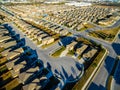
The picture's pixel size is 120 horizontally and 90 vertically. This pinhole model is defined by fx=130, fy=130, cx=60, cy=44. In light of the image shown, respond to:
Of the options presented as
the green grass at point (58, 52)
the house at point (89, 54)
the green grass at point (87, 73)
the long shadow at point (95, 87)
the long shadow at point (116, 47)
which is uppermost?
the green grass at point (87, 73)

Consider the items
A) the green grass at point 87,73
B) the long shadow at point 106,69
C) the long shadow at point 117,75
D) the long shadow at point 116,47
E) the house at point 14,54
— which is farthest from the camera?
the long shadow at point 116,47

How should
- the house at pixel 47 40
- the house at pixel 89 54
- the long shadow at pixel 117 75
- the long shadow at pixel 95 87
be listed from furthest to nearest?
the house at pixel 47 40, the house at pixel 89 54, the long shadow at pixel 117 75, the long shadow at pixel 95 87

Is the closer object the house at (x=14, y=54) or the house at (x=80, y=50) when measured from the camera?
the house at (x=14, y=54)

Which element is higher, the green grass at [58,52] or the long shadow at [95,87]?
the long shadow at [95,87]

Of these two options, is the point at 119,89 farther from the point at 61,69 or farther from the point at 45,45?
the point at 45,45

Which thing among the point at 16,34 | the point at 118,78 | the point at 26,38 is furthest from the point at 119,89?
the point at 16,34

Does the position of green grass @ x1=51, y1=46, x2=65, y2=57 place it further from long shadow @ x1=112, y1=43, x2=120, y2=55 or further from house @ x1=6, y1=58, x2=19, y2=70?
long shadow @ x1=112, y1=43, x2=120, y2=55

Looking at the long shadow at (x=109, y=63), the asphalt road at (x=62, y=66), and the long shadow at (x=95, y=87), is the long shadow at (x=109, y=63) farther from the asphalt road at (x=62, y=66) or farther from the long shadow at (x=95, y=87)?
the asphalt road at (x=62, y=66)

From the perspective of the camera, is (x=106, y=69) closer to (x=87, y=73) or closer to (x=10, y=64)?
(x=87, y=73)

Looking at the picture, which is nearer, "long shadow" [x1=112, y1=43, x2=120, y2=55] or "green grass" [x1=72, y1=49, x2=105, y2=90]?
"green grass" [x1=72, y1=49, x2=105, y2=90]

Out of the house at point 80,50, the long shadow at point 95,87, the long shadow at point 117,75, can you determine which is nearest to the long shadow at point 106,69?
the long shadow at point 95,87

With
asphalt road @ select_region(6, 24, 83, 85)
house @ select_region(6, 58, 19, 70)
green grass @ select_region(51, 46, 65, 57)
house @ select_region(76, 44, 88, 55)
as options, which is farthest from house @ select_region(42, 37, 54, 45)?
house @ select_region(6, 58, 19, 70)
